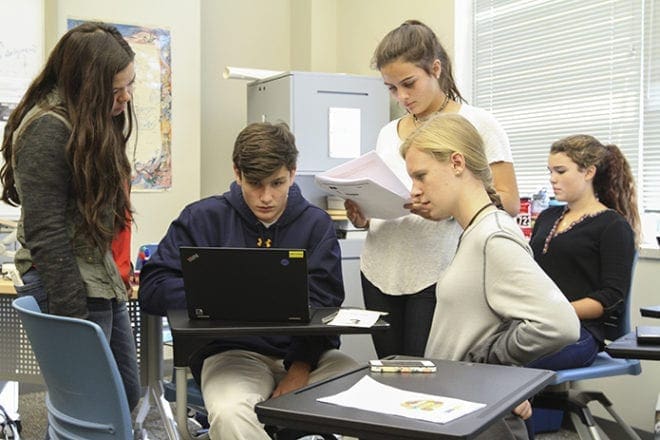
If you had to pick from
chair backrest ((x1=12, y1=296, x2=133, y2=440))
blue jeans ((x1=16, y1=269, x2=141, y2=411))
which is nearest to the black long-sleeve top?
blue jeans ((x1=16, y1=269, x2=141, y2=411))

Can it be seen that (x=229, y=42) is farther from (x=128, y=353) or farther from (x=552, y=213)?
(x=128, y=353)

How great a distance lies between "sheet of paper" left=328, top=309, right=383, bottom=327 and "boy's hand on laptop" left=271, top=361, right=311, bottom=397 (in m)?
0.25

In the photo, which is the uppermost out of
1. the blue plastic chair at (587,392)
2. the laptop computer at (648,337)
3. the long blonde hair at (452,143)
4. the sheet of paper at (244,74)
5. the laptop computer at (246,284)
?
the sheet of paper at (244,74)

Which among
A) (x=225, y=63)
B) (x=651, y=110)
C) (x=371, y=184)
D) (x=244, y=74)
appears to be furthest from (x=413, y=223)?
(x=225, y=63)

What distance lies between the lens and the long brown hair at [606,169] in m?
2.70

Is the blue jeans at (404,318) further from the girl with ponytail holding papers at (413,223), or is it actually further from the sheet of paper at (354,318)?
the sheet of paper at (354,318)

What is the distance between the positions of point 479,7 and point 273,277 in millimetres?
Result: 2855

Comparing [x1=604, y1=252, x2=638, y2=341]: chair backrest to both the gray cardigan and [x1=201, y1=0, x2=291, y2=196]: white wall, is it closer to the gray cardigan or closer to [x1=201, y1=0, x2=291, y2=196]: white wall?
the gray cardigan

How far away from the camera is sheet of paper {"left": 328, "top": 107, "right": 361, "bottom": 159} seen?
414 centimetres

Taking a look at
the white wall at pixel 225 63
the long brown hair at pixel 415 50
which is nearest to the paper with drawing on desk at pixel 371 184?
the long brown hair at pixel 415 50

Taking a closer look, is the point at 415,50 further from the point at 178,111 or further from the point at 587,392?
the point at 178,111

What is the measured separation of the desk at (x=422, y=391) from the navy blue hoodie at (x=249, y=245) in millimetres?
667

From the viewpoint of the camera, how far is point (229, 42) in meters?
4.87

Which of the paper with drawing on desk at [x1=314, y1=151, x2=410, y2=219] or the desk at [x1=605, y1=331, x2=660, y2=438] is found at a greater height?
the paper with drawing on desk at [x1=314, y1=151, x2=410, y2=219]
